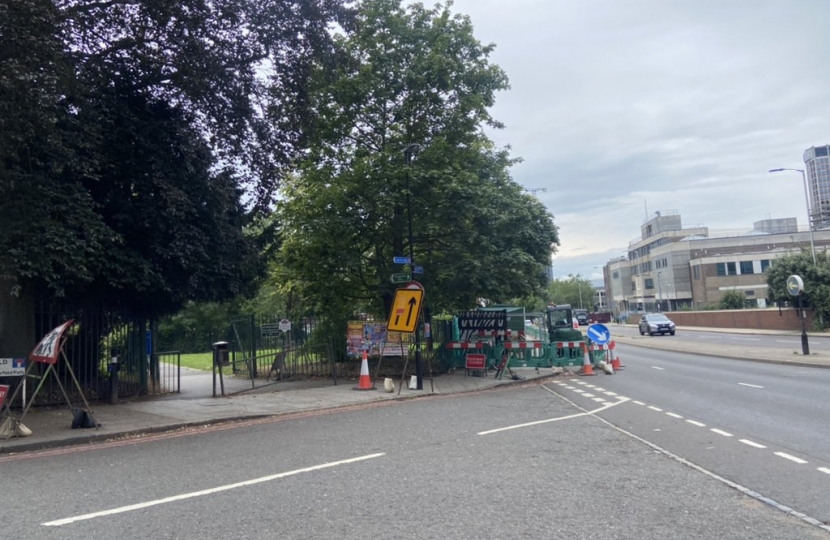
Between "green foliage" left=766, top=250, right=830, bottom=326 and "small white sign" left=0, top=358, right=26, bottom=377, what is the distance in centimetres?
3969

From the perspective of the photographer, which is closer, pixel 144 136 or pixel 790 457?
pixel 790 457

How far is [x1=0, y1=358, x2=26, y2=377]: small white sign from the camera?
10.6 meters

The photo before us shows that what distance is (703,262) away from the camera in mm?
79688

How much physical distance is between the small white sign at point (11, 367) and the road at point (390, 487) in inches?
96.2

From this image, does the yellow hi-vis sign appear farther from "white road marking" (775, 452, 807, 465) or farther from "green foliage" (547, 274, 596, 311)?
"green foliage" (547, 274, 596, 311)

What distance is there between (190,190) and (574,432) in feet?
30.1

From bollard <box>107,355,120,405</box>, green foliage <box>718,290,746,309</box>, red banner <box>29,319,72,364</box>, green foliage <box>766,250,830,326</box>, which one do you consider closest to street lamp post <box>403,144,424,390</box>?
bollard <box>107,355,120,405</box>

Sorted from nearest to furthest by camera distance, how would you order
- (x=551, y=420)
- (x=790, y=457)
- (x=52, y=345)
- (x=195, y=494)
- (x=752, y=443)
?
(x=195, y=494) → (x=790, y=457) → (x=752, y=443) → (x=52, y=345) → (x=551, y=420)

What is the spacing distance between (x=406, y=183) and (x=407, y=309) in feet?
12.9

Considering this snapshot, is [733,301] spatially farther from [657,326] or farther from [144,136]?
[144,136]

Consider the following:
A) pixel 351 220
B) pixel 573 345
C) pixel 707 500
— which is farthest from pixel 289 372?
pixel 707 500

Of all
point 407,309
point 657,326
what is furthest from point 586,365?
point 657,326

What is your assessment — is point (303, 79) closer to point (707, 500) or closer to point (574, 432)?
point (574, 432)

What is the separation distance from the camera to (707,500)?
5.83 metres
